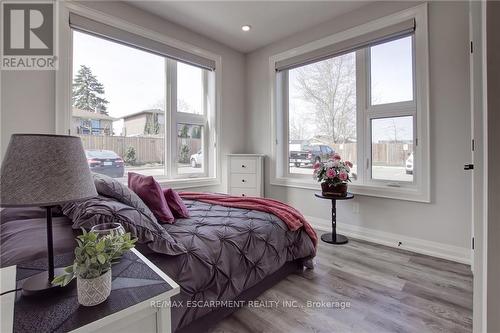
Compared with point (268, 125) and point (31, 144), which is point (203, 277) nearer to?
point (31, 144)

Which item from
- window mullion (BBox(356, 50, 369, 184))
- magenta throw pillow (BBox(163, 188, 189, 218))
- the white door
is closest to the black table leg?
window mullion (BBox(356, 50, 369, 184))

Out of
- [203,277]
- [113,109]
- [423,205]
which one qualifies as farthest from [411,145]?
[113,109]

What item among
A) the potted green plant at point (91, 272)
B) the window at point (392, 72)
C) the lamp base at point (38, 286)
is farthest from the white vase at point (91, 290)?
the window at point (392, 72)

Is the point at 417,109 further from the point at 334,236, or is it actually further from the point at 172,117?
the point at 172,117

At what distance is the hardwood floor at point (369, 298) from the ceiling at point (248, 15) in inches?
114

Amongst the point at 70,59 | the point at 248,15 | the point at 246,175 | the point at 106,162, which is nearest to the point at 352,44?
the point at 248,15

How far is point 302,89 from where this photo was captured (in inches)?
146

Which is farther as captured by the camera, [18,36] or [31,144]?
[18,36]

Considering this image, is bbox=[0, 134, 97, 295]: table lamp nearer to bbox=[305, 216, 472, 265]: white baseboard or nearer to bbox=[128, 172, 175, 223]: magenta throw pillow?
bbox=[128, 172, 175, 223]: magenta throw pillow

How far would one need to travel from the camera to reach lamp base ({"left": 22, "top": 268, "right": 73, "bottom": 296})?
2.37ft

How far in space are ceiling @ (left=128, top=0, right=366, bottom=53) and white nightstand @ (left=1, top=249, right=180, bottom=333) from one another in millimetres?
3083

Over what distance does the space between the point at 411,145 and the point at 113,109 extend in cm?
350

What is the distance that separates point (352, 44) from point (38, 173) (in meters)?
3.33

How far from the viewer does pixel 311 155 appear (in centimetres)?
364
